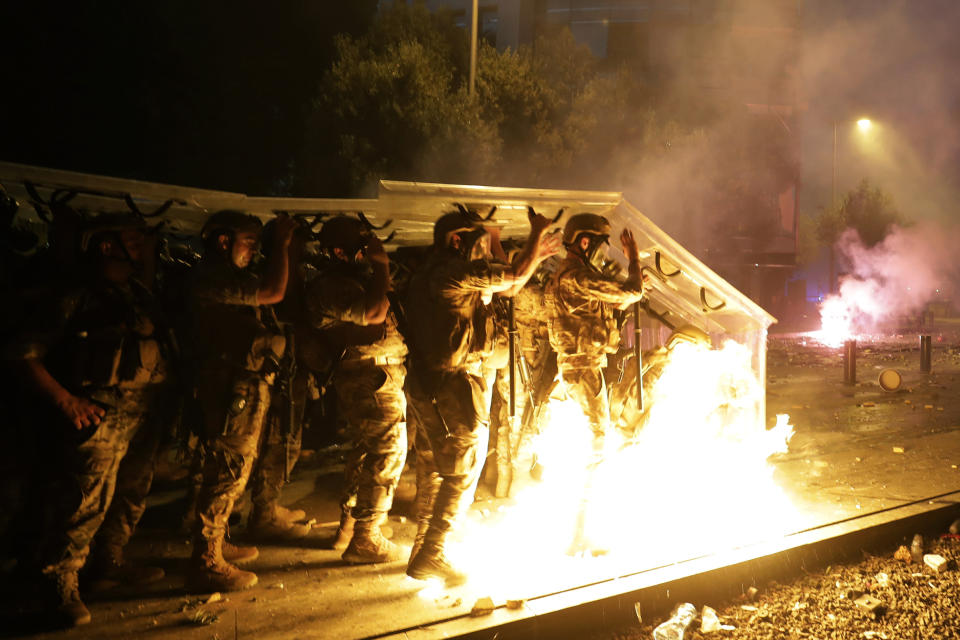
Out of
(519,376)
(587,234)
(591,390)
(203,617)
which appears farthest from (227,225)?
(519,376)

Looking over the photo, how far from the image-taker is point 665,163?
19.2 meters

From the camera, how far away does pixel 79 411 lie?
12.4 feet

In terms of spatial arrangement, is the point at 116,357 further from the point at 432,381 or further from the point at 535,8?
the point at 535,8

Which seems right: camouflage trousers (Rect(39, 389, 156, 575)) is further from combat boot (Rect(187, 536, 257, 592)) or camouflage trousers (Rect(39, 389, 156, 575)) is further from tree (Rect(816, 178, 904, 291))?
tree (Rect(816, 178, 904, 291))

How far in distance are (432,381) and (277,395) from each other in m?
1.52

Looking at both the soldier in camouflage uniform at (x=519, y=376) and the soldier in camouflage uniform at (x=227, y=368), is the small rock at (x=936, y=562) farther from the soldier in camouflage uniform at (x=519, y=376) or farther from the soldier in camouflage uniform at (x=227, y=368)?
the soldier in camouflage uniform at (x=227, y=368)

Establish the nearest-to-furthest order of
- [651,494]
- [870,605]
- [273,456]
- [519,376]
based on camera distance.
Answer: [870,605] < [273,456] < [651,494] < [519,376]

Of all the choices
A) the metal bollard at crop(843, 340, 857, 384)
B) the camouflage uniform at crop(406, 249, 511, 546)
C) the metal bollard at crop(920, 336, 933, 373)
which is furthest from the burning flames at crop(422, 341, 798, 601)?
the metal bollard at crop(920, 336, 933, 373)

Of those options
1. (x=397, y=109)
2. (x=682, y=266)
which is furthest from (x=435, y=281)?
(x=397, y=109)

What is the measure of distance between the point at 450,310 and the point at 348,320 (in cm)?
71

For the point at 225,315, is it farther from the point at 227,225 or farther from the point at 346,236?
the point at 346,236

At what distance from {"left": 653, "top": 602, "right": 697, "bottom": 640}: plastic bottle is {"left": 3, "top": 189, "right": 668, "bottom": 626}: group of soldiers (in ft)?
4.08

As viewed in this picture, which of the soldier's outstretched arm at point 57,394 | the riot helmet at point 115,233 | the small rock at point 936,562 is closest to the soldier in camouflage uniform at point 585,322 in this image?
the small rock at point 936,562

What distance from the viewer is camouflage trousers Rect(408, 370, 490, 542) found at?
171 inches
